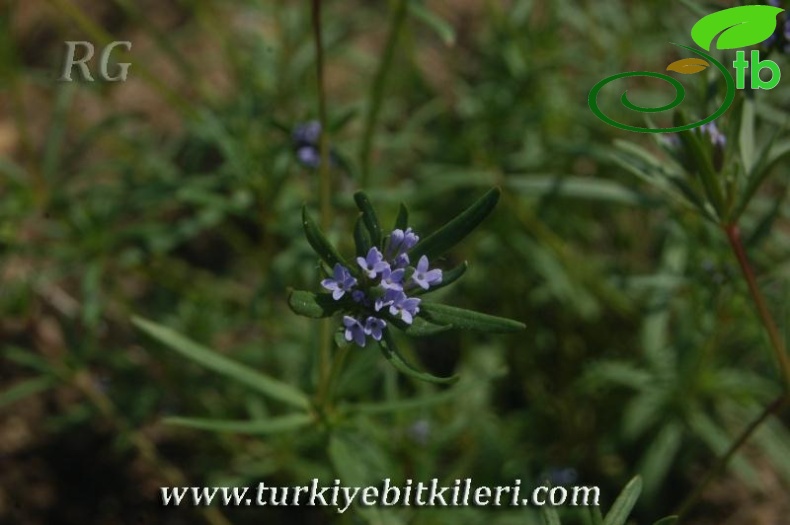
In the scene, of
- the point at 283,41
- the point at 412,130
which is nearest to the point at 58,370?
the point at 283,41

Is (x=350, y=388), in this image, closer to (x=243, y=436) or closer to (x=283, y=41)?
(x=243, y=436)

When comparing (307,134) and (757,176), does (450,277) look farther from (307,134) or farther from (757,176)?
(307,134)

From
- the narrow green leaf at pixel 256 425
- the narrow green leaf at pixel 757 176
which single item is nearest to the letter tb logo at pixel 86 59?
the narrow green leaf at pixel 256 425

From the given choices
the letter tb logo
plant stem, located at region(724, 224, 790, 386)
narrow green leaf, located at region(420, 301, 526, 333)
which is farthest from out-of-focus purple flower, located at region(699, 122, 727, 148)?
the letter tb logo

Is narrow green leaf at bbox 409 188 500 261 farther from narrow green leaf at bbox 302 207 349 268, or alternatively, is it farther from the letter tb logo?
the letter tb logo

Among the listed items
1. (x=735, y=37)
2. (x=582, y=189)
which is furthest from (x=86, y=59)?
(x=735, y=37)

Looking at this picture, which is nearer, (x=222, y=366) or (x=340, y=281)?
(x=340, y=281)
